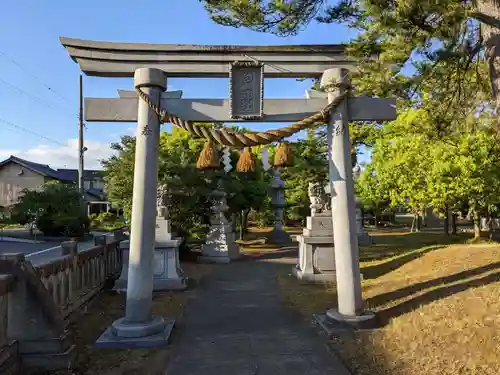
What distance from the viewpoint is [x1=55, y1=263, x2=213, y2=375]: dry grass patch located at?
505cm

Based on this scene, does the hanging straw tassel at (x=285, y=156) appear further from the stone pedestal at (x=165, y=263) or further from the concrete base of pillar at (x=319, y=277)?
the concrete base of pillar at (x=319, y=277)

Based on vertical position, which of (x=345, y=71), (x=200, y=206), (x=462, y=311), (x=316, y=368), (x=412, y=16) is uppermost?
(x=412, y=16)

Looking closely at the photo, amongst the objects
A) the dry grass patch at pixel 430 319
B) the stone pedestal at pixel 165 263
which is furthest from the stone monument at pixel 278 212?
the dry grass patch at pixel 430 319

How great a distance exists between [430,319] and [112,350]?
4.48 meters

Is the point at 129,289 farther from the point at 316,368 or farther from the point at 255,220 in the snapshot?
the point at 255,220

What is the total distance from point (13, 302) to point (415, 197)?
48.6 feet

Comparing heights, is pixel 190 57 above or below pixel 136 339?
above

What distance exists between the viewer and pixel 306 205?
32.1 metres

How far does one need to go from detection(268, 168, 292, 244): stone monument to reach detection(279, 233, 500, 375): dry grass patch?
14421 millimetres

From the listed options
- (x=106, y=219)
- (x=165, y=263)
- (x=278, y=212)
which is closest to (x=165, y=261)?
(x=165, y=263)

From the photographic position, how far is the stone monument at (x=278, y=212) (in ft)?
80.5

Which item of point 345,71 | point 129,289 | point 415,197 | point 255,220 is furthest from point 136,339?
point 255,220

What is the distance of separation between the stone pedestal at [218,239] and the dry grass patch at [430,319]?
6621 mm

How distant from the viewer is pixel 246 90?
21.8 feet
